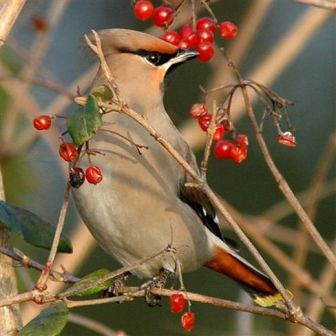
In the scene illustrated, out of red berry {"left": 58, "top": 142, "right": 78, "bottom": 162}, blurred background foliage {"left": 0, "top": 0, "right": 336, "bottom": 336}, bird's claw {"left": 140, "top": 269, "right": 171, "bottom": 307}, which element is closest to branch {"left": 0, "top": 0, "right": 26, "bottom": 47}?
red berry {"left": 58, "top": 142, "right": 78, "bottom": 162}

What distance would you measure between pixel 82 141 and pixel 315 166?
10.4 feet

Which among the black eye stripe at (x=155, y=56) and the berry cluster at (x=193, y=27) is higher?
the berry cluster at (x=193, y=27)

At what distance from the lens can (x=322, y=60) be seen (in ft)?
16.3

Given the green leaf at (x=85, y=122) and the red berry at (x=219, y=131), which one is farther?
the red berry at (x=219, y=131)

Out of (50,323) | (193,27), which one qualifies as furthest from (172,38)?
(50,323)

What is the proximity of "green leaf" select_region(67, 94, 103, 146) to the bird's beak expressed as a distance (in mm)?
625

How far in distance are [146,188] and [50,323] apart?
85 cm

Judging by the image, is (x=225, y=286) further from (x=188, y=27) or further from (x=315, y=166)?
(x=188, y=27)

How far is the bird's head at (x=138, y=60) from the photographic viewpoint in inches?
112

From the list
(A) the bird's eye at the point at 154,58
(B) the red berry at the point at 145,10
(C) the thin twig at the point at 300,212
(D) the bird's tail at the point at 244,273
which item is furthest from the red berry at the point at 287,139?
(D) the bird's tail at the point at 244,273

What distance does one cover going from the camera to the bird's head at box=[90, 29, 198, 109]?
2.85m

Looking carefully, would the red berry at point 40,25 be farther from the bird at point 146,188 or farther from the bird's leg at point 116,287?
the bird's leg at point 116,287

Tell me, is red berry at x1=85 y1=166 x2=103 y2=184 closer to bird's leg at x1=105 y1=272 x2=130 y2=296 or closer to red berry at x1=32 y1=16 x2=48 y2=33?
bird's leg at x1=105 y1=272 x2=130 y2=296

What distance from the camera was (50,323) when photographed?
2129 millimetres
